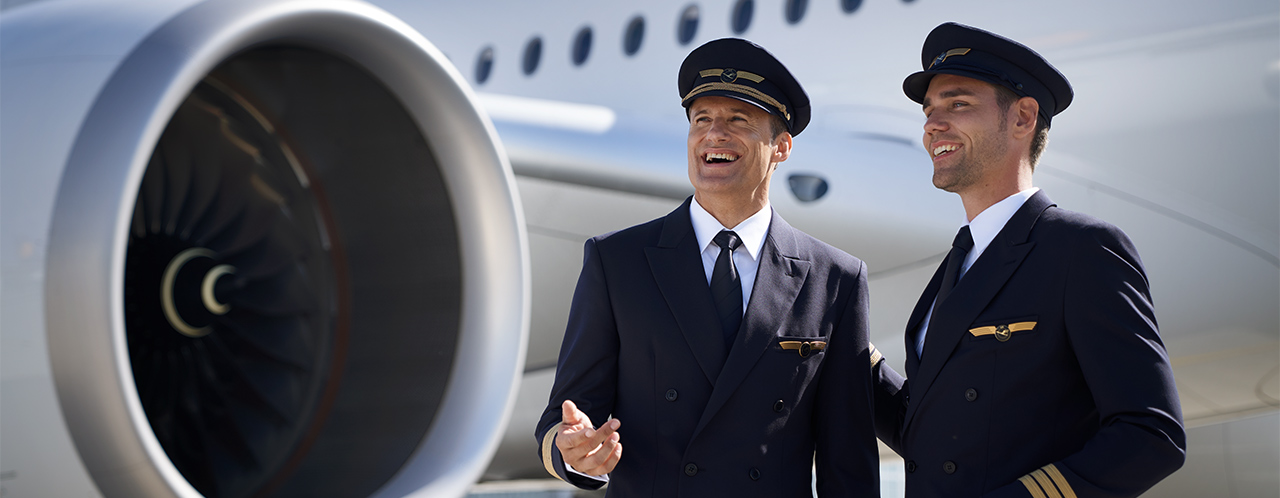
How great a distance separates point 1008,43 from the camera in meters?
1.47

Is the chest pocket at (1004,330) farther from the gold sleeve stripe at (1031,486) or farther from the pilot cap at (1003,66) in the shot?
the pilot cap at (1003,66)

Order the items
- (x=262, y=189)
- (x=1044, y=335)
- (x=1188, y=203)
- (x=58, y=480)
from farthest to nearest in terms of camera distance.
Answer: (x=1188, y=203), (x=262, y=189), (x=58, y=480), (x=1044, y=335)

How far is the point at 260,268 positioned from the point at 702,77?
1300 millimetres

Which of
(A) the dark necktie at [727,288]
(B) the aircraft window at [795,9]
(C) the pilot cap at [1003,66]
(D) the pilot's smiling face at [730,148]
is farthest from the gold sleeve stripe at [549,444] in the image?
(B) the aircraft window at [795,9]

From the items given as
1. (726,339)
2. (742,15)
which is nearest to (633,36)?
(742,15)

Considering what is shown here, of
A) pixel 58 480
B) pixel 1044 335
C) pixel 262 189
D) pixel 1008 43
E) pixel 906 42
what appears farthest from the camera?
pixel 906 42

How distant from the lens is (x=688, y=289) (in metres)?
1.58

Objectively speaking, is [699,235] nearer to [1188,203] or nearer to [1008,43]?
[1008,43]

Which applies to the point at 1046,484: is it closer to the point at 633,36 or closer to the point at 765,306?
the point at 765,306

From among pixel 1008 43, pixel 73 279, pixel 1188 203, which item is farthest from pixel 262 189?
pixel 1188 203

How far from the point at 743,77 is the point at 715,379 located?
453 millimetres

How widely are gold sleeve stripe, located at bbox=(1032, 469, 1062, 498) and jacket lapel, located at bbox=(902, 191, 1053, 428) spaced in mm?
206

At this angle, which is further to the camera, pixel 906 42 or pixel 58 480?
pixel 906 42

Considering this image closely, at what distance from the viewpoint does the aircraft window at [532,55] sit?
4895 millimetres
